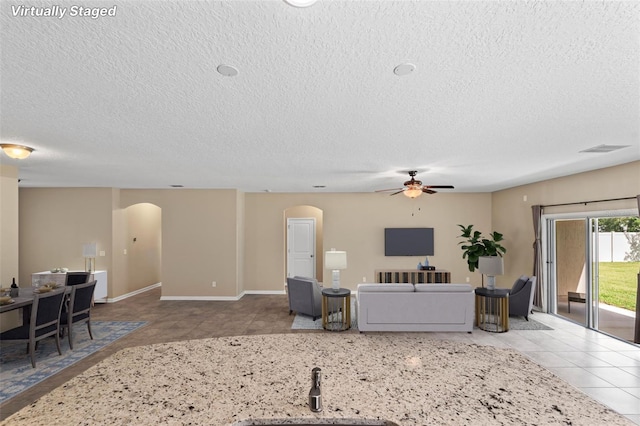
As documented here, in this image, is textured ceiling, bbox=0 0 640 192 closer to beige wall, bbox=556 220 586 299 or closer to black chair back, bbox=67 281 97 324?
black chair back, bbox=67 281 97 324

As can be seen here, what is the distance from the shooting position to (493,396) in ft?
4.64

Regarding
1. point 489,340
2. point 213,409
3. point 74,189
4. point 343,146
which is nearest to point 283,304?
point 489,340

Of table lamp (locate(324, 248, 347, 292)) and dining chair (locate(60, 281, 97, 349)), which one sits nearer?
dining chair (locate(60, 281, 97, 349))

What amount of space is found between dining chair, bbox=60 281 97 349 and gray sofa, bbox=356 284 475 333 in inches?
168

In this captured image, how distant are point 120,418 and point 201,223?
7086 millimetres

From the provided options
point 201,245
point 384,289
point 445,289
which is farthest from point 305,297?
point 201,245

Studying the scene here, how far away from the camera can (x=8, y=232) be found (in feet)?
15.9

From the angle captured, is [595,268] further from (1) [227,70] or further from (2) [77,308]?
(2) [77,308]

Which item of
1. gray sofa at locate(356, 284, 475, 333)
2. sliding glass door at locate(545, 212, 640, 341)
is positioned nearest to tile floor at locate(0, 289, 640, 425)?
gray sofa at locate(356, 284, 475, 333)

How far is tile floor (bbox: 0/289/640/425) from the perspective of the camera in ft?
11.7

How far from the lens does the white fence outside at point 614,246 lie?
18.4 feet

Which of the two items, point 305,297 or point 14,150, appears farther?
point 305,297

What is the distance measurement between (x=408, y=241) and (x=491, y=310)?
2.96 meters

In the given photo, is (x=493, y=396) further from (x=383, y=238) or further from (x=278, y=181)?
(x=383, y=238)
